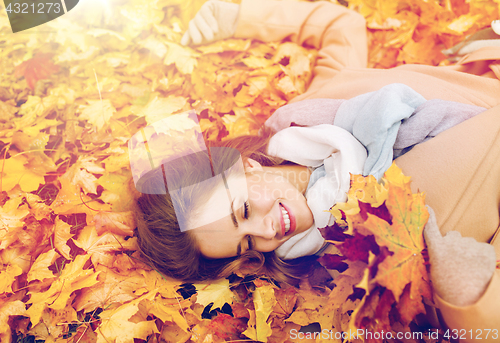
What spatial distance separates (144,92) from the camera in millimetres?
1714

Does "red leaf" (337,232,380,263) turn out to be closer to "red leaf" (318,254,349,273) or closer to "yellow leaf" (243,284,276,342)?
"red leaf" (318,254,349,273)

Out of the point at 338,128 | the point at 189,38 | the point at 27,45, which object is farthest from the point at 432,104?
the point at 27,45

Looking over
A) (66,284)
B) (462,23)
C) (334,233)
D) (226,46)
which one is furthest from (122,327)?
(462,23)

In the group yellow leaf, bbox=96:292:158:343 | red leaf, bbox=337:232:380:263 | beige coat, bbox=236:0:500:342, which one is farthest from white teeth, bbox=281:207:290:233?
yellow leaf, bbox=96:292:158:343

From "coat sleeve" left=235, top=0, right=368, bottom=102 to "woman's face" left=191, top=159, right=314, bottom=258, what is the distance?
951 millimetres

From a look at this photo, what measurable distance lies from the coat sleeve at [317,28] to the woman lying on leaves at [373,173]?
0.23 metres

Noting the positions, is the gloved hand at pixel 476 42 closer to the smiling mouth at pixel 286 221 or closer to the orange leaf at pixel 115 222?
the smiling mouth at pixel 286 221

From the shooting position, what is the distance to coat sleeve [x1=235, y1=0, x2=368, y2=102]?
2.02m

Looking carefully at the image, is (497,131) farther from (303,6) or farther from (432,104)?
(303,6)

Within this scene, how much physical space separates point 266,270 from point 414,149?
995mm

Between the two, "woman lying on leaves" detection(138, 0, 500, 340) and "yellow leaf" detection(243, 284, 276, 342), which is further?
"yellow leaf" detection(243, 284, 276, 342)

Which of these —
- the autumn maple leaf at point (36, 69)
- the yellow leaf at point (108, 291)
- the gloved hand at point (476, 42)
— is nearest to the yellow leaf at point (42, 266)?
the yellow leaf at point (108, 291)

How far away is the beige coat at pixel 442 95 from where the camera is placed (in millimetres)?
1124

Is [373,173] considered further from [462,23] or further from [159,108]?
[462,23]
